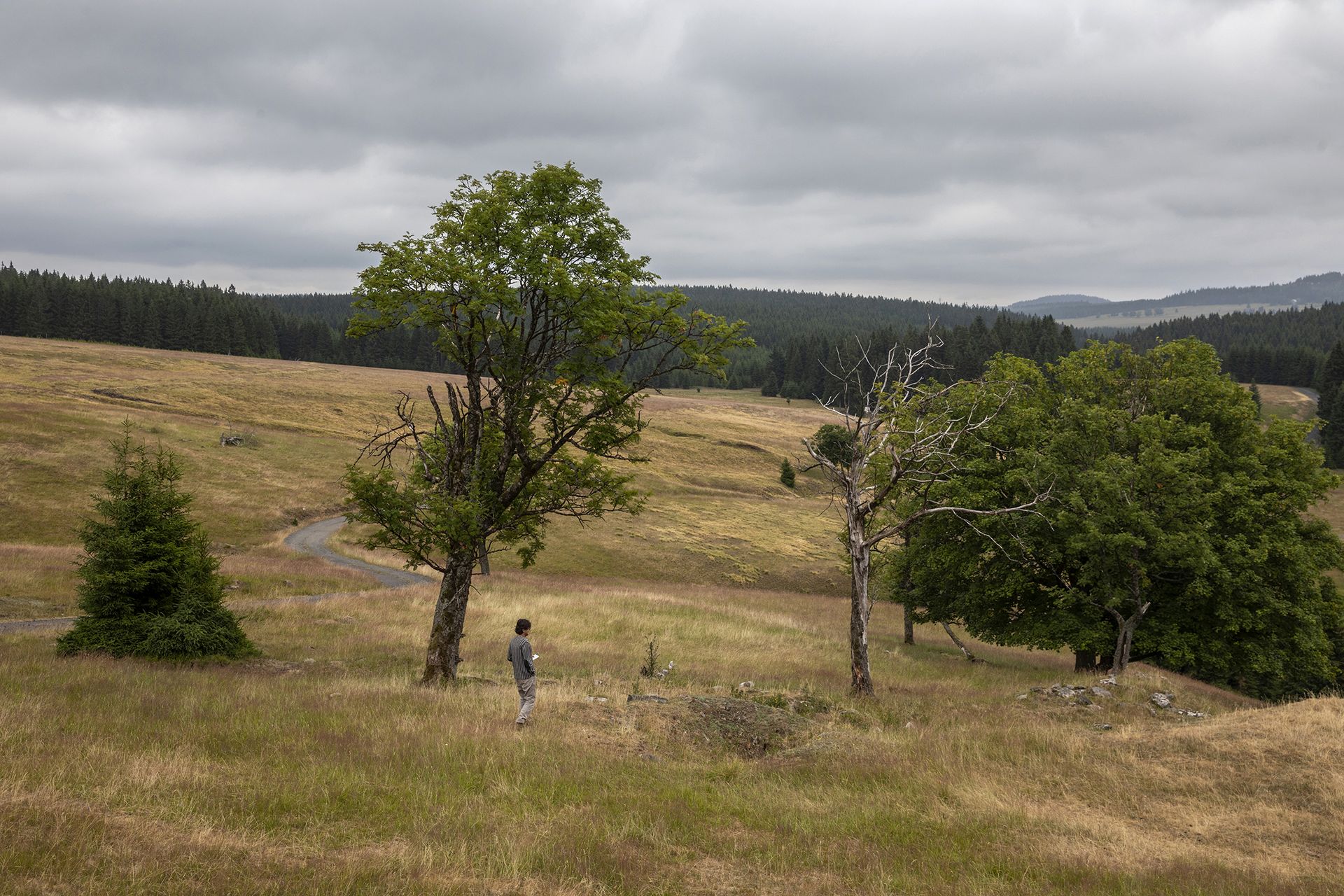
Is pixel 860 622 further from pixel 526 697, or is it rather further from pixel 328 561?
pixel 328 561

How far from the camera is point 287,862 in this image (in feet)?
24.3

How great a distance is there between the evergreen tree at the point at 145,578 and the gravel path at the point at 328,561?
220 inches

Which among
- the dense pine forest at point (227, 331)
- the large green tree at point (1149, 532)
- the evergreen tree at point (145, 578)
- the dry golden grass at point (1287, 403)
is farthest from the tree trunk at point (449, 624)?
the dry golden grass at point (1287, 403)

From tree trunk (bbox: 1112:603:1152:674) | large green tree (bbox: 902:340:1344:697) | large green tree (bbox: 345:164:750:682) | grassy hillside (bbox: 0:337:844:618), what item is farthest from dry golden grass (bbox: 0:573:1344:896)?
grassy hillside (bbox: 0:337:844:618)

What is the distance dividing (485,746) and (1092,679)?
811 inches

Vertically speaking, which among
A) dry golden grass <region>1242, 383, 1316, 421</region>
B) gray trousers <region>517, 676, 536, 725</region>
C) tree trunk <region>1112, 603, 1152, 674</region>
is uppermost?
dry golden grass <region>1242, 383, 1316, 421</region>

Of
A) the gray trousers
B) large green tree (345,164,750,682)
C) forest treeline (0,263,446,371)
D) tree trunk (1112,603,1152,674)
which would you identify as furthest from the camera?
forest treeline (0,263,446,371)

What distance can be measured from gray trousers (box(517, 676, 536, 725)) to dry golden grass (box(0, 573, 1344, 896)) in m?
0.35

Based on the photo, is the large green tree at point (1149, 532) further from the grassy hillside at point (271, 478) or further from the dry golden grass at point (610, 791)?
the grassy hillside at point (271, 478)

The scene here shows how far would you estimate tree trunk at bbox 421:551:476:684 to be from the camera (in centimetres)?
1808

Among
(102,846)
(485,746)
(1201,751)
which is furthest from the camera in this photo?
(1201,751)

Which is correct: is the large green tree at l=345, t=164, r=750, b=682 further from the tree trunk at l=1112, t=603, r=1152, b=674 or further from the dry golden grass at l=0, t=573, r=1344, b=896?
the tree trunk at l=1112, t=603, r=1152, b=674

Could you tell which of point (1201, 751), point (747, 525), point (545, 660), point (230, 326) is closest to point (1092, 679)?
point (1201, 751)

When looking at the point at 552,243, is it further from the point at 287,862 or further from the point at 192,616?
the point at 287,862
